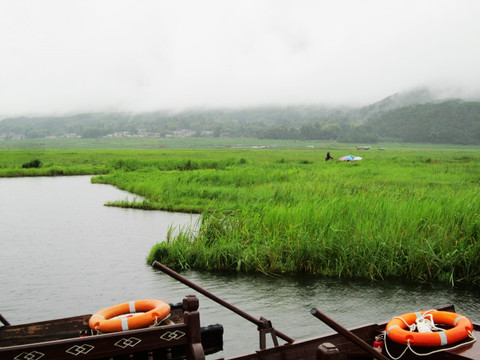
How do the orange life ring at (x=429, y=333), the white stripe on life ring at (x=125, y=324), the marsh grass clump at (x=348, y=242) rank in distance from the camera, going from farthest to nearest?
1. the marsh grass clump at (x=348, y=242)
2. the white stripe on life ring at (x=125, y=324)
3. the orange life ring at (x=429, y=333)

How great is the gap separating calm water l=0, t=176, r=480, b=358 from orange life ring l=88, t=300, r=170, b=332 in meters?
2.54

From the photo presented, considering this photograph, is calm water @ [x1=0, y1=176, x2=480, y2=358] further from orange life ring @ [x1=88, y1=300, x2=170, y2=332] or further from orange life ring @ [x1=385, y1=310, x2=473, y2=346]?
orange life ring @ [x1=385, y1=310, x2=473, y2=346]

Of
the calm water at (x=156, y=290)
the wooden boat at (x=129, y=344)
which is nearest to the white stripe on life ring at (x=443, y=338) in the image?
the wooden boat at (x=129, y=344)

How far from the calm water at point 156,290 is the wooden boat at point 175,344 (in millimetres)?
3124

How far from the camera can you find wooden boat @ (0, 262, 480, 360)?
207 inches

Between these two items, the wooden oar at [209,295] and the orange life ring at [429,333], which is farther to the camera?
the orange life ring at [429,333]

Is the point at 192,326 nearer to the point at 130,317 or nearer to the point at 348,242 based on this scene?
the point at 130,317

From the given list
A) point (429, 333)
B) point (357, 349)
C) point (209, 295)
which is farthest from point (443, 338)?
point (209, 295)

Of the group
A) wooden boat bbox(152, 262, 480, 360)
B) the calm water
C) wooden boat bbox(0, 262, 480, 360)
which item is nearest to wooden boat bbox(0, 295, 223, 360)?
wooden boat bbox(0, 262, 480, 360)

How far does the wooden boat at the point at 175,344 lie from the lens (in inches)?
207

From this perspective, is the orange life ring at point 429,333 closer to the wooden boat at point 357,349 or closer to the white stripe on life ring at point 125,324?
the wooden boat at point 357,349

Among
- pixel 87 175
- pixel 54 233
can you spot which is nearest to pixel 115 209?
pixel 54 233

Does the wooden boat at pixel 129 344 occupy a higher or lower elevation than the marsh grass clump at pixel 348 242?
higher

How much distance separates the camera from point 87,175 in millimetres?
54844
